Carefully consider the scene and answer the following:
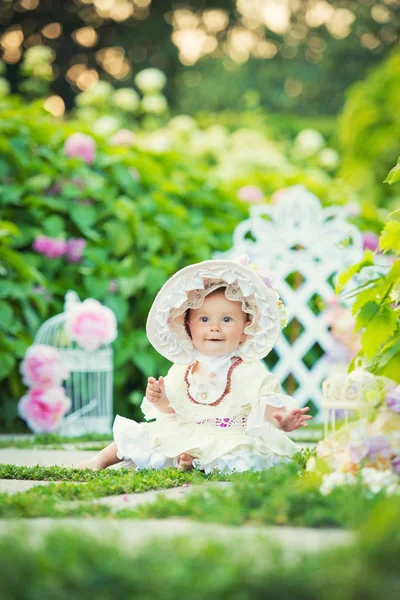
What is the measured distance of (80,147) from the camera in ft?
20.4

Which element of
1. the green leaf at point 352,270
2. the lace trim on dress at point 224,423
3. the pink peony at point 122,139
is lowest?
the lace trim on dress at point 224,423

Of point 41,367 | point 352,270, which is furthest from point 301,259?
point 352,270

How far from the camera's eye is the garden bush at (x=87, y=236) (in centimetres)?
558

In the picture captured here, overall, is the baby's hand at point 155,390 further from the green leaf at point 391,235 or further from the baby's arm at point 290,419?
the green leaf at point 391,235

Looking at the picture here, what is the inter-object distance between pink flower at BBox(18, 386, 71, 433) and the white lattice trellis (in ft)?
5.50

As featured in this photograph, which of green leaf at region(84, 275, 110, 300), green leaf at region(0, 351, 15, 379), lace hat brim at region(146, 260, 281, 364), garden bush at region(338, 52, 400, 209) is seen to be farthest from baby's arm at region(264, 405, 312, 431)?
garden bush at region(338, 52, 400, 209)

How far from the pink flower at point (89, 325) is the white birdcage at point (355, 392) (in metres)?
2.05

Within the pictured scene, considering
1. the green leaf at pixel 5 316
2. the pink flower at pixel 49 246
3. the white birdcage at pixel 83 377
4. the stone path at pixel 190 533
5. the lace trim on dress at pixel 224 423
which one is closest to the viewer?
the stone path at pixel 190 533

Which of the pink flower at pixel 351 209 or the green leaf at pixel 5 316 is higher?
the pink flower at pixel 351 209

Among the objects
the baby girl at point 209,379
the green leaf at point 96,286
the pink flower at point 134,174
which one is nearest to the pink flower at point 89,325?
the green leaf at point 96,286

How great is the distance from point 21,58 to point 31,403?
15167 mm

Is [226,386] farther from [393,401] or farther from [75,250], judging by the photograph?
[75,250]

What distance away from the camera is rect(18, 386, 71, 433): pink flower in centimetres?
522

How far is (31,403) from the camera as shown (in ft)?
17.3
